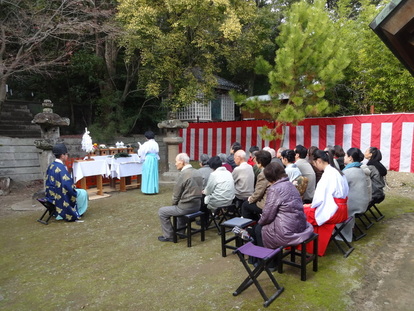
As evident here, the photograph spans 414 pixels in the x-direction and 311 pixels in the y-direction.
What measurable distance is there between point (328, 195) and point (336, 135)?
7628 millimetres

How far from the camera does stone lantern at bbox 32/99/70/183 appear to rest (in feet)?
23.4

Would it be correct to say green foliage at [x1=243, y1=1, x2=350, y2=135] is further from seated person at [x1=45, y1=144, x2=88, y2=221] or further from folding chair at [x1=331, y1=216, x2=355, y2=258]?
seated person at [x1=45, y1=144, x2=88, y2=221]

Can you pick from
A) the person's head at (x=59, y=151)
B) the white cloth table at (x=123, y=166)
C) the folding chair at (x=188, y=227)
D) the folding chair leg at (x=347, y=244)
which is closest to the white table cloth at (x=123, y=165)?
the white cloth table at (x=123, y=166)

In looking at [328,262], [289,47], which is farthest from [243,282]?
[289,47]

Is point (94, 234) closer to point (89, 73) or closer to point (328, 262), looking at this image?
point (328, 262)

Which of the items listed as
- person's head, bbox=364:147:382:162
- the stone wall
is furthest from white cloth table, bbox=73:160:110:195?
person's head, bbox=364:147:382:162

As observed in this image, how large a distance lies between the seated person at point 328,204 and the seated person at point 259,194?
0.64m

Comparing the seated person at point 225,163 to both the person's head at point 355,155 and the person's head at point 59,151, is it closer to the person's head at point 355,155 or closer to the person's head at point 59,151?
the person's head at point 355,155

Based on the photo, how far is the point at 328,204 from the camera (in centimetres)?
382

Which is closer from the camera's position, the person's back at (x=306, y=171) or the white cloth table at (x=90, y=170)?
the person's back at (x=306, y=171)

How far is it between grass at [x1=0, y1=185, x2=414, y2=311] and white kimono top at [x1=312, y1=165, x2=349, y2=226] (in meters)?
0.67

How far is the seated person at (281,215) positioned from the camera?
127 inches

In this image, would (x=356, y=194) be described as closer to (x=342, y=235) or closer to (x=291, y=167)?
(x=342, y=235)

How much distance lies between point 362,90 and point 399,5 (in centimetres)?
1102
